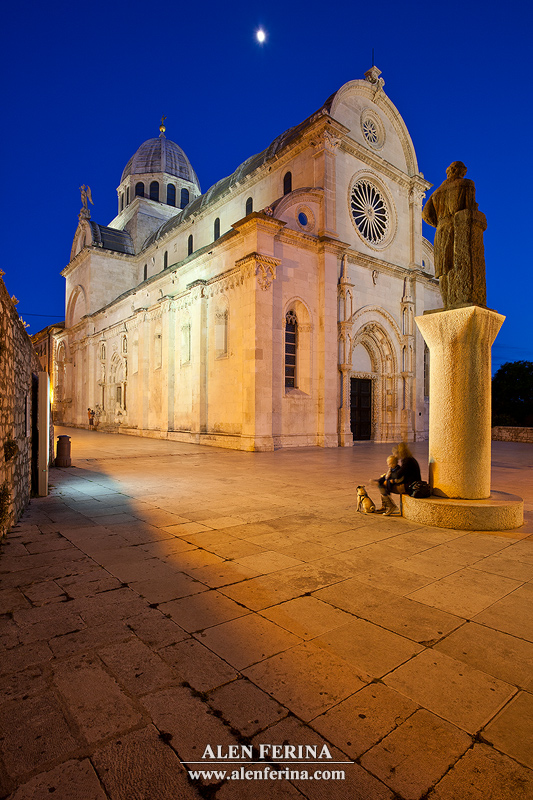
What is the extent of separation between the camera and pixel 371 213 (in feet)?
73.6

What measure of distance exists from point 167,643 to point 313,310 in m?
17.1

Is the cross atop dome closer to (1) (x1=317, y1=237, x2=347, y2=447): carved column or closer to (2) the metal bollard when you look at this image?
(1) (x1=317, y1=237, x2=347, y2=447): carved column

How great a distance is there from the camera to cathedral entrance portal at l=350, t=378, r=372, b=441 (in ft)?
71.7

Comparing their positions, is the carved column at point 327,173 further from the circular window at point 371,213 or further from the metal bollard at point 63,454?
the metal bollard at point 63,454

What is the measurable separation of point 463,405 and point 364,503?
1967mm

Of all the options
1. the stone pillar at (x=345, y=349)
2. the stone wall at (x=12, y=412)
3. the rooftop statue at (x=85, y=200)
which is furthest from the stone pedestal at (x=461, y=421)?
the rooftop statue at (x=85, y=200)

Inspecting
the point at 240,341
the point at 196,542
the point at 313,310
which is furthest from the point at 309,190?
the point at 196,542

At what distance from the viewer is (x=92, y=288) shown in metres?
37.5

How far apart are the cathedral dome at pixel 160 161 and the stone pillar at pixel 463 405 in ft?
140

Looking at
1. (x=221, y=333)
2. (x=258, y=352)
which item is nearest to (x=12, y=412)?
(x=258, y=352)

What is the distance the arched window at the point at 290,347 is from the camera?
60.2ft

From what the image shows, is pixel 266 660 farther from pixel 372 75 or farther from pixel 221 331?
pixel 372 75

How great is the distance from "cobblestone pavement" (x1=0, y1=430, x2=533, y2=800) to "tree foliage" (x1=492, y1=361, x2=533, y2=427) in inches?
1387

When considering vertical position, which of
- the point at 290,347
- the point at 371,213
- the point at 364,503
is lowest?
the point at 364,503
